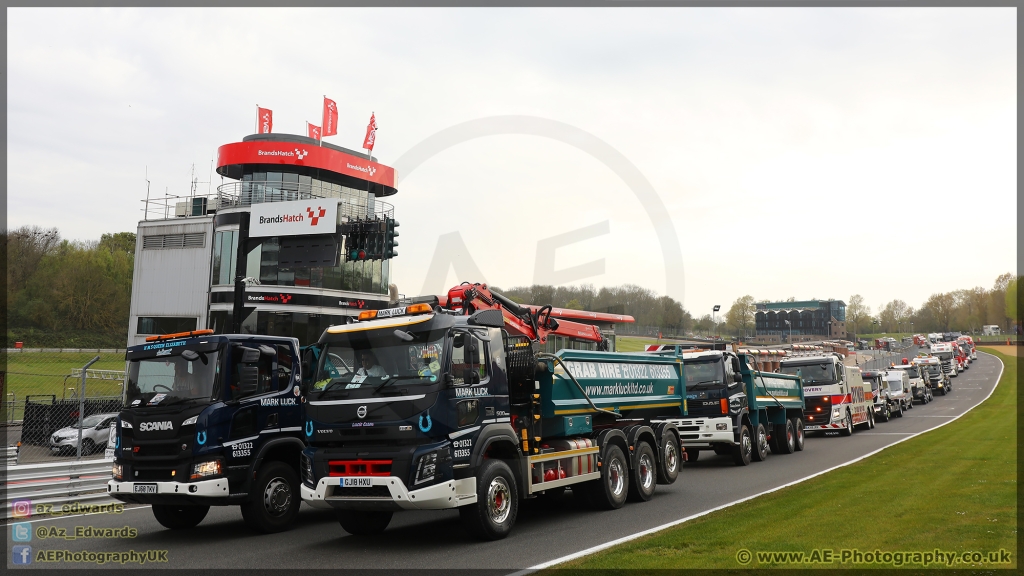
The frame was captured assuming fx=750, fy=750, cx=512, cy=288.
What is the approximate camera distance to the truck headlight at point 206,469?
9.91 meters

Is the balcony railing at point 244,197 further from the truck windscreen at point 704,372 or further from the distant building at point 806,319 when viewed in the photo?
the distant building at point 806,319

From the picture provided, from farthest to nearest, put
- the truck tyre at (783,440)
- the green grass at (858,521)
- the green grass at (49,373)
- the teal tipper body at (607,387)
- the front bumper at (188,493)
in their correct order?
the green grass at (49,373), the truck tyre at (783,440), the teal tipper body at (607,387), the front bumper at (188,493), the green grass at (858,521)

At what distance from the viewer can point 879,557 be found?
7566mm

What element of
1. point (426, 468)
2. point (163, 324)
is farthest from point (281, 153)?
point (426, 468)

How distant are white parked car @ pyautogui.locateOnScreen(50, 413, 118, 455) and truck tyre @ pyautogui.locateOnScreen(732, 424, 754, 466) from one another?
61.6 ft

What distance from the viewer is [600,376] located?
1230cm

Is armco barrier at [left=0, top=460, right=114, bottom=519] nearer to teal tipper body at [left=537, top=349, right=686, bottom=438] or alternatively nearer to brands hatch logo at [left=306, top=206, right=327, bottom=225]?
teal tipper body at [left=537, top=349, right=686, bottom=438]

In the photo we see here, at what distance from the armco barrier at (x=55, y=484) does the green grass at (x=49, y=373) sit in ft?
76.5

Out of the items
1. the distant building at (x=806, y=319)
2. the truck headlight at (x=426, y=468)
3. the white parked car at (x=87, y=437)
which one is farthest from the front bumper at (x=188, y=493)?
the distant building at (x=806, y=319)

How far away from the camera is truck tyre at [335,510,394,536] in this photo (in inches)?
411

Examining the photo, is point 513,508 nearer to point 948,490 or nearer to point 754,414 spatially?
point 948,490

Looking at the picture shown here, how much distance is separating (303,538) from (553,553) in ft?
12.3

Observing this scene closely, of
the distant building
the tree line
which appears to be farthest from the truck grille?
the distant building

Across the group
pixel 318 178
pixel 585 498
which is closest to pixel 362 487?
pixel 585 498
